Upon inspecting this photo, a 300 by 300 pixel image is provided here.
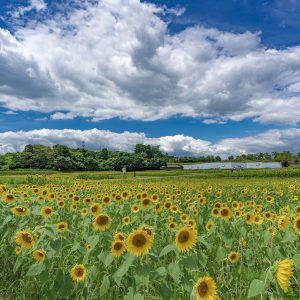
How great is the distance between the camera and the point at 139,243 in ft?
10.4

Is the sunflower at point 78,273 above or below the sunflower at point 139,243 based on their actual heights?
below

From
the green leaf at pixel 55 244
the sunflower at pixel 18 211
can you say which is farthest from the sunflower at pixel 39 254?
the sunflower at pixel 18 211

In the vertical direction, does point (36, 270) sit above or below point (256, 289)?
below

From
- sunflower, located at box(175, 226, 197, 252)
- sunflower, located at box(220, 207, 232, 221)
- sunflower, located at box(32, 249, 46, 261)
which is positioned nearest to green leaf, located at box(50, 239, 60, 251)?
sunflower, located at box(32, 249, 46, 261)

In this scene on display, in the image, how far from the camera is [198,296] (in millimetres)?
2551

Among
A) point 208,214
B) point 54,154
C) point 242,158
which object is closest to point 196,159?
point 242,158

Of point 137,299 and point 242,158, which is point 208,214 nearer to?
point 137,299

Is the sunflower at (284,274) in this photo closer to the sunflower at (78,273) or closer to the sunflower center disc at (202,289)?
the sunflower center disc at (202,289)

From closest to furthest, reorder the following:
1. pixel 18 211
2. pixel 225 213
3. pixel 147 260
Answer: pixel 147 260 < pixel 18 211 < pixel 225 213

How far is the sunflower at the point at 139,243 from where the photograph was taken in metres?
3.12

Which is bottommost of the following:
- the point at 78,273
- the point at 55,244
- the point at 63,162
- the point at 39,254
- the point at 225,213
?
the point at 78,273

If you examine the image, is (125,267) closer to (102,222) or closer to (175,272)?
(175,272)

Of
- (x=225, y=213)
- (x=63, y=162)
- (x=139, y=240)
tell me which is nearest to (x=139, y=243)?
(x=139, y=240)

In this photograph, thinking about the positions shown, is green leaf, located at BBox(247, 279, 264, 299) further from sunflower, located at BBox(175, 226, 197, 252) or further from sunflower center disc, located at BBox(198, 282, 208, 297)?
sunflower, located at BBox(175, 226, 197, 252)
